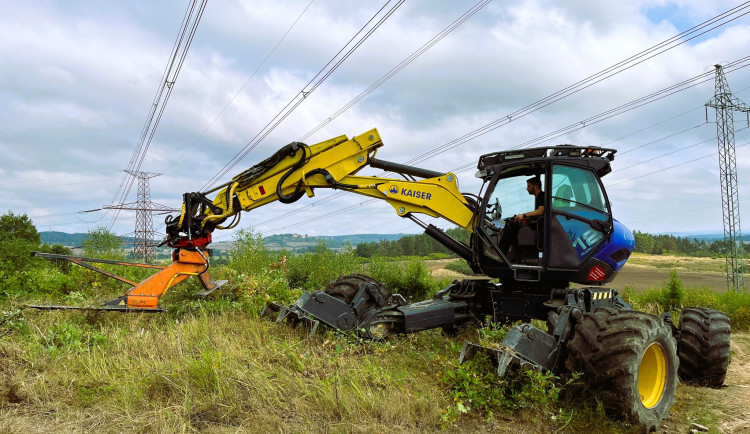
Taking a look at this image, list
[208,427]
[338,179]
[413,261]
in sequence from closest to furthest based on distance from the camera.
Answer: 1. [208,427]
2. [338,179]
3. [413,261]

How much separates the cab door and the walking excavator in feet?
0.05

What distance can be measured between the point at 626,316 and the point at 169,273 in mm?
6421

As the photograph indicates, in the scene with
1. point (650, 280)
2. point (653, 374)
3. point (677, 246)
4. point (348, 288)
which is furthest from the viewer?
point (677, 246)

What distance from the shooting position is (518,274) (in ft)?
21.2

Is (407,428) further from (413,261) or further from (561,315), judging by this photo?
(413,261)

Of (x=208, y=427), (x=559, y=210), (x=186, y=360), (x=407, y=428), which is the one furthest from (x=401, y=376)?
(x=559, y=210)

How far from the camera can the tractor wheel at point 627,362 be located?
4.57m

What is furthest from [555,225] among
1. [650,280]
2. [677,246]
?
[677,246]

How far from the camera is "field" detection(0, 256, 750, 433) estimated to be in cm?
410

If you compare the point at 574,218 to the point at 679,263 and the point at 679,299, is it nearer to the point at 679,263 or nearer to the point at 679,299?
the point at 679,299

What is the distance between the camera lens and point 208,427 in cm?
396

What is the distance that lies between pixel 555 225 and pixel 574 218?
0.90 feet

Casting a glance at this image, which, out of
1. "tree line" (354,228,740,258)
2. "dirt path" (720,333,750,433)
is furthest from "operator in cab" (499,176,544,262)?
"tree line" (354,228,740,258)

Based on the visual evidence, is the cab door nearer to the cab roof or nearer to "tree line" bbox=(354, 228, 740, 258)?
the cab roof
